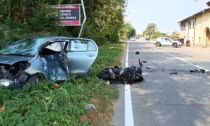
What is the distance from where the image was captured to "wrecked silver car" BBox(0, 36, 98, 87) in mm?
8023

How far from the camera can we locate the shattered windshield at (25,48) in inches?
356

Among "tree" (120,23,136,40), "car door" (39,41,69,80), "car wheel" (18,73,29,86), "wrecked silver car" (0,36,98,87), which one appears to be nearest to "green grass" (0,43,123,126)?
"car wheel" (18,73,29,86)

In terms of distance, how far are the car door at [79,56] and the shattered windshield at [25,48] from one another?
1.06 m

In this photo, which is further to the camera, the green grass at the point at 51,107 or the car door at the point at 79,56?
the car door at the point at 79,56

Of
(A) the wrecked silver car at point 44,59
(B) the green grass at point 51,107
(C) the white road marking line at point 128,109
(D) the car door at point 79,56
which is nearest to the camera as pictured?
(B) the green grass at point 51,107

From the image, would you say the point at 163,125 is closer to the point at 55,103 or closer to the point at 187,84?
the point at 55,103

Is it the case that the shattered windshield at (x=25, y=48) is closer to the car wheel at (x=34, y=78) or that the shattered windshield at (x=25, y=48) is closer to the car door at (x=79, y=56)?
the car wheel at (x=34, y=78)

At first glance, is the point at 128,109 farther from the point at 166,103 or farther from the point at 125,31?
the point at 125,31

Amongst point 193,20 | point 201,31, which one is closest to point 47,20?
point 201,31

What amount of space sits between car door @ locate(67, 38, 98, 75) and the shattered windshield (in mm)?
1061

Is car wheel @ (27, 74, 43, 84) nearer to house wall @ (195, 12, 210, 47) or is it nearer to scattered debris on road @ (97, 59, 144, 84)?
scattered debris on road @ (97, 59, 144, 84)

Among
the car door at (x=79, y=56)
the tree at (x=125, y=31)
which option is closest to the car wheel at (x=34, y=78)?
the car door at (x=79, y=56)

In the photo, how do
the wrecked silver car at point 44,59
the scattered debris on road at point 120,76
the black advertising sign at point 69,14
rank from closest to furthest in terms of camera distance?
1. the wrecked silver car at point 44,59
2. the scattered debris on road at point 120,76
3. the black advertising sign at point 69,14

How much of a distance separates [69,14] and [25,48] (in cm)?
1092
